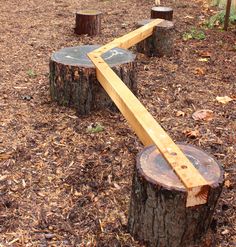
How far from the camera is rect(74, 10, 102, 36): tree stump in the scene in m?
7.05

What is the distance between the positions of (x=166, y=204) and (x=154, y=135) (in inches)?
22.0

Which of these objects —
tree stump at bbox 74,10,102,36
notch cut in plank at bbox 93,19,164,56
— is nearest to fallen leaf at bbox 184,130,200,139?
Answer: notch cut in plank at bbox 93,19,164,56

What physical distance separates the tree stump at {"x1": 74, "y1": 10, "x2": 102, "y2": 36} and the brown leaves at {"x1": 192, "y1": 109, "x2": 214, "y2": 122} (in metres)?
3.41

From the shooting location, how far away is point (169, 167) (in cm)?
251

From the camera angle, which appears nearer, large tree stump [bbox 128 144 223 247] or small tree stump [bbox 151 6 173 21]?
large tree stump [bbox 128 144 223 247]

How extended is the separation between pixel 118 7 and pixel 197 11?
6.13 feet

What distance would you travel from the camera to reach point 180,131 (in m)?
4.04

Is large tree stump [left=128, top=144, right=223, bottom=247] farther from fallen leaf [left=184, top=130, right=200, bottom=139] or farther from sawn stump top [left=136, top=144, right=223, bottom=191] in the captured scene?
fallen leaf [left=184, top=130, right=200, bottom=139]

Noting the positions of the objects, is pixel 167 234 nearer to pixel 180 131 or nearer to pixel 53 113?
pixel 180 131

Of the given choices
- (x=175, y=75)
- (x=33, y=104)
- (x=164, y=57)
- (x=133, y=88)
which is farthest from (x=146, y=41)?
(x=33, y=104)

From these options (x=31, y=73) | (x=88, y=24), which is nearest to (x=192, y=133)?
(x=31, y=73)

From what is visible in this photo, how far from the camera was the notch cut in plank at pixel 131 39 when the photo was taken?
4.69m

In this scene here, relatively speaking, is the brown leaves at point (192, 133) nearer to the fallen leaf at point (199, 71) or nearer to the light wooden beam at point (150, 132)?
the light wooden beam at point (150, 132)

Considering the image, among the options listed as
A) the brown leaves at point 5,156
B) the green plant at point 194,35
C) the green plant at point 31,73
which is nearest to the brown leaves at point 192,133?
the brown leaves at point 5,156
